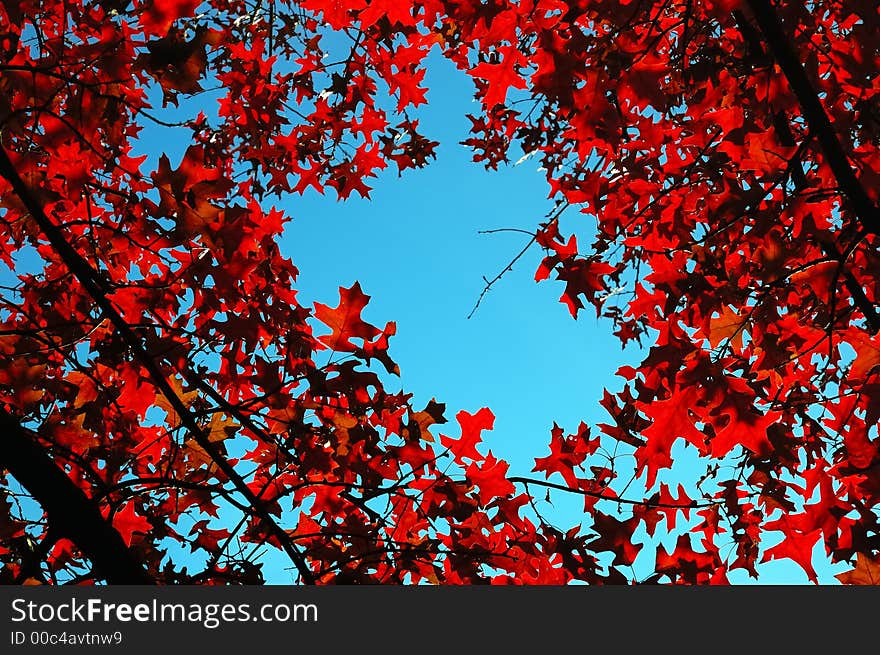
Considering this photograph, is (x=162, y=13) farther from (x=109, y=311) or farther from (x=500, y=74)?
(x=500, y=74)

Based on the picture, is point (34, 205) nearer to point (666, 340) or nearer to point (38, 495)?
point (38, 495)

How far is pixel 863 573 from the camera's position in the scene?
1931 millimetres

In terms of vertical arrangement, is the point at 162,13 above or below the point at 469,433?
above

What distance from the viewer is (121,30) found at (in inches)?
108

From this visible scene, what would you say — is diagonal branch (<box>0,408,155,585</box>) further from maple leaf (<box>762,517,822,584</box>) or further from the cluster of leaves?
maple leaf (<box>762,517,822,584</box>)

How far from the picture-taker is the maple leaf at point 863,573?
6.29 ft

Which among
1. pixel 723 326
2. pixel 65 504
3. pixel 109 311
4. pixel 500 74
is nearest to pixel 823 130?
pixel 723 326

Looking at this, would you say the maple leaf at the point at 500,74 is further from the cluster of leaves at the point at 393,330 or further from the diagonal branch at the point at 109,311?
the diagonal branch at the point at 109,311

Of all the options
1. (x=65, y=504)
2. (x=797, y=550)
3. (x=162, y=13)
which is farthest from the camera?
(x=797, y=550)

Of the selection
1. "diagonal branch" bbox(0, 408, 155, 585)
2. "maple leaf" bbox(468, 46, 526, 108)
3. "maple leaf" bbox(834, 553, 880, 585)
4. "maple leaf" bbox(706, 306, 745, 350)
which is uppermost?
"maple leaf" bbox(468, 46, 526, 108)

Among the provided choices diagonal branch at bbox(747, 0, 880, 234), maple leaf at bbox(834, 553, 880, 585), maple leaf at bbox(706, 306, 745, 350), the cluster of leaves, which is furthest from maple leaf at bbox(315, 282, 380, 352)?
maple leaf at bbox(834, 553, 880, 585)

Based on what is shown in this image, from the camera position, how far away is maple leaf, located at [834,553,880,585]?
6.29ft

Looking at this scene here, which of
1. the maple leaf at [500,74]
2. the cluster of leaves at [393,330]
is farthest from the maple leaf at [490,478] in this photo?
the maple leaf at [500,74]

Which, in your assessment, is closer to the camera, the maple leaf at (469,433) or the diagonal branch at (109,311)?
the diagonal branch at (109,311)
